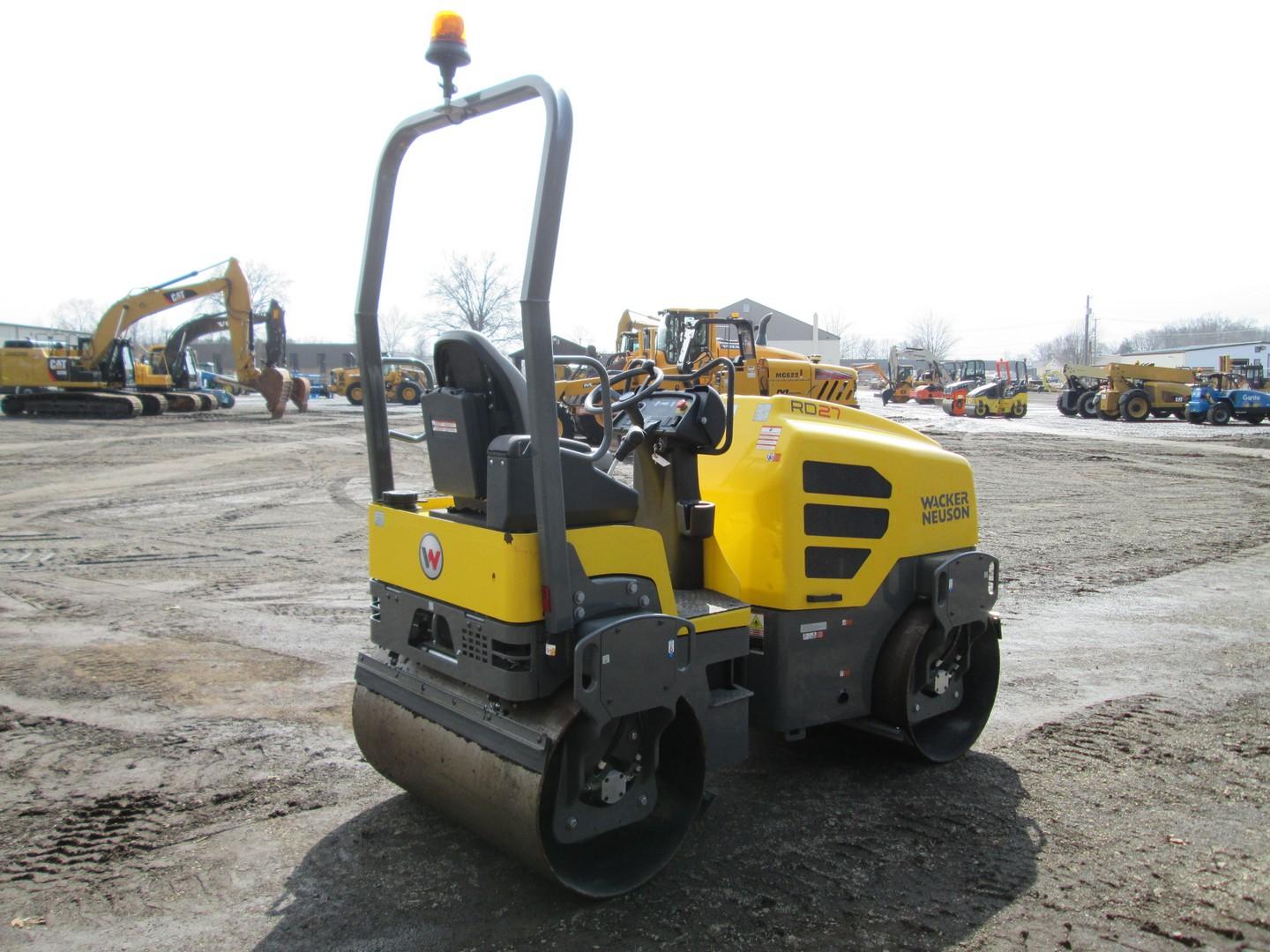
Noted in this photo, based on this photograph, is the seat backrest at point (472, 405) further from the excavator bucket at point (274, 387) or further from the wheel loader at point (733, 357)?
the excavator bucket at point (274, 387)

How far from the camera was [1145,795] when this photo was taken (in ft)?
13.1

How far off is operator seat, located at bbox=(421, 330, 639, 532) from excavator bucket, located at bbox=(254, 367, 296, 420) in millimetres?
26158

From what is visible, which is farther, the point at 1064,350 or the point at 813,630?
the point at 1064,350

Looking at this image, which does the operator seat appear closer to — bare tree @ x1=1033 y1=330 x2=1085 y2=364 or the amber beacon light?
the amber beacon light

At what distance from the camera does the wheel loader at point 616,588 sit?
9.64 feet

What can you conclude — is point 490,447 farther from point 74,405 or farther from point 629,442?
point 74,405

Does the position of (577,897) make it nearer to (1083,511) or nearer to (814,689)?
(814,689)

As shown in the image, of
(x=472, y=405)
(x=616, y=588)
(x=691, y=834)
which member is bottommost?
(x=691, y=834)

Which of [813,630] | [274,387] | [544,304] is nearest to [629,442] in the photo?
[544,304]

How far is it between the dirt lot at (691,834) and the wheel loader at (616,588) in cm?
27

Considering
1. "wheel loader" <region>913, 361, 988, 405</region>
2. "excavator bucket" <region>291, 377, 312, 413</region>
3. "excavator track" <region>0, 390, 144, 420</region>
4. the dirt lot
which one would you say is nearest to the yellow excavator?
"excavator track" <region>0, 390, 144, 420</region>

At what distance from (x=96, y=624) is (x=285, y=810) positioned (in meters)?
3.49

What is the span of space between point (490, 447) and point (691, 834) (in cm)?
172

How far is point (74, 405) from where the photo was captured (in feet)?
89.5
